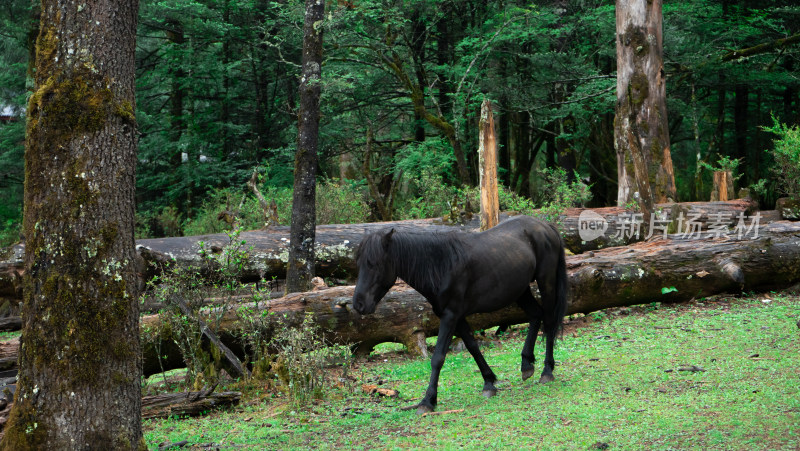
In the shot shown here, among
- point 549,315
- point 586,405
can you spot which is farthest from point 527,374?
point 586,405

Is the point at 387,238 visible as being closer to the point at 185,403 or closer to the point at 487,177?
the point at 185,403

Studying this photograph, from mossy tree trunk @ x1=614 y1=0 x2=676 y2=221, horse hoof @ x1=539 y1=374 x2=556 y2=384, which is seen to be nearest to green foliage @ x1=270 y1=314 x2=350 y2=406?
horse hoof @ x1=539 y1=374 x2=556 y2=384

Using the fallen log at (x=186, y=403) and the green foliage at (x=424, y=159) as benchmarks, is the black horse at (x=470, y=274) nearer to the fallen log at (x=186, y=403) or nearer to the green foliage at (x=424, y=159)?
the fallen log at (x=186, y=403)

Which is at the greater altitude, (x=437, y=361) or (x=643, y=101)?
(x=643, y=101)

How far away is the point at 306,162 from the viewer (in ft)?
36.1

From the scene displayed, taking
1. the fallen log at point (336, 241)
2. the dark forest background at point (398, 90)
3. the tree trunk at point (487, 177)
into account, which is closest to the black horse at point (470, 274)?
the tree trunk at point (487, 177)

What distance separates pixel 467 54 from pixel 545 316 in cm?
1691

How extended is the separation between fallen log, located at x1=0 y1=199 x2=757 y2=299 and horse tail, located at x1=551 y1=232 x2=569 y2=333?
4450 mm

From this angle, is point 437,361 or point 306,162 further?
point 306,162

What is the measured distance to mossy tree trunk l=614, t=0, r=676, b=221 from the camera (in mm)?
15391

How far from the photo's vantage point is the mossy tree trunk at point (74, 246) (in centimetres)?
467

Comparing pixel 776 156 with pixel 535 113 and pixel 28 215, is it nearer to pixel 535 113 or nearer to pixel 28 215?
pixel 535 113

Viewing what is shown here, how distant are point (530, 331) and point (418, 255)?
189cm

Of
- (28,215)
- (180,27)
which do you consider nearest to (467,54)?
(180,27)
